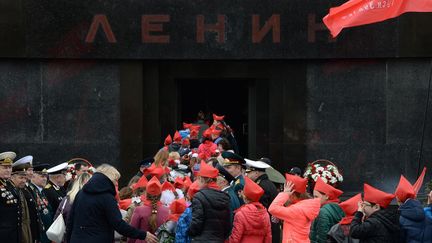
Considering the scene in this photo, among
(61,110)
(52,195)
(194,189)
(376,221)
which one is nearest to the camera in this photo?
(376,221)

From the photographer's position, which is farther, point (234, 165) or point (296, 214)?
point (234, 165)

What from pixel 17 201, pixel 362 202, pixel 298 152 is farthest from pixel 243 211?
pixel 298 152

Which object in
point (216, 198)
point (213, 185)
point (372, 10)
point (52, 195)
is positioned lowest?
point (52, 195)

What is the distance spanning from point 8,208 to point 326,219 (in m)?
3.44

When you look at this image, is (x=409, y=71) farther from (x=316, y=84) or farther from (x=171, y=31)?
(x=171, y=31)

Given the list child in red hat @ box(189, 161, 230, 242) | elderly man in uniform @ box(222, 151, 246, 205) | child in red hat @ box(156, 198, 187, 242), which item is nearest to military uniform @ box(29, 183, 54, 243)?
child in red hat @ box(156, 198, 187, 242)

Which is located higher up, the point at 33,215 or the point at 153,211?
the point at 153,211

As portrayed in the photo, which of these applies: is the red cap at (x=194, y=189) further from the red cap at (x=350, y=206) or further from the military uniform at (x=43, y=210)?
the military uniform at (x=43, y=210)

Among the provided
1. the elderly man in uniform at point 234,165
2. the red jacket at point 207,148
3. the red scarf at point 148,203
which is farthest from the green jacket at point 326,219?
the red jacket at point 207,148

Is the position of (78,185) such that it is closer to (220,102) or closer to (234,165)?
(234,165)

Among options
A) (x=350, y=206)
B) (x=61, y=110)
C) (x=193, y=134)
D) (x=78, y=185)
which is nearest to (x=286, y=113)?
(x=193, y=134)

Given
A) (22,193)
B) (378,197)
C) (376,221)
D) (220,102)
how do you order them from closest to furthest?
(376,221)
(378,197)
(22,193)
(220,102)

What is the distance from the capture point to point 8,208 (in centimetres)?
1012

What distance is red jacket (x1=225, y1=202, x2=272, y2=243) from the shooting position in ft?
31.3
